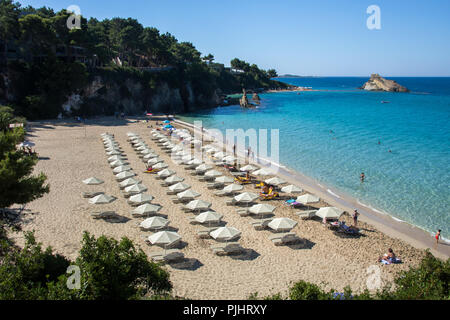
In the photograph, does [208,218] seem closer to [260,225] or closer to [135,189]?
[260,225]

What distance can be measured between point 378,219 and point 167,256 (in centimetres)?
1217

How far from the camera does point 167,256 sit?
42.5ft

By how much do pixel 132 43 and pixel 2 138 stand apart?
5787 centimetres

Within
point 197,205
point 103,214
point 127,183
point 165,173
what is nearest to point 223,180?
point 165,173

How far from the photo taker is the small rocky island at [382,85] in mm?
138337

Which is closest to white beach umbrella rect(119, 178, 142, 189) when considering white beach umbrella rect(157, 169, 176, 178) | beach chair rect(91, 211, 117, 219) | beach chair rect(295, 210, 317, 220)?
white beach umbrella rect(157, 169, 176, 178)

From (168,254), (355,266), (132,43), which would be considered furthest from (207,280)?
(132,43)

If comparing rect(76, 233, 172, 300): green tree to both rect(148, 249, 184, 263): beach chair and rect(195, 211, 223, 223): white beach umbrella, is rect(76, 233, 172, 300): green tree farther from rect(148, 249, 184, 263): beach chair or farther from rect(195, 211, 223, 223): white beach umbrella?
rect(195, 211, 223, 223): white beach umbrella

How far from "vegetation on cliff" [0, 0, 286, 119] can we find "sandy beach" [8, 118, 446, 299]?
26.7 metres

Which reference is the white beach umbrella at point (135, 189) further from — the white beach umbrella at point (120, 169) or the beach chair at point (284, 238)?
the beach chair at point (284, 238)

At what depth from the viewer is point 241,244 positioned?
1463 cm

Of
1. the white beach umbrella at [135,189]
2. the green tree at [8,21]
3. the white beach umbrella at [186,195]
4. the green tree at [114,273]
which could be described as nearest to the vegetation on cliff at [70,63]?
the green tree at [8,21]

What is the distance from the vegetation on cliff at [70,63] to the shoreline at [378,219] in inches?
1364
